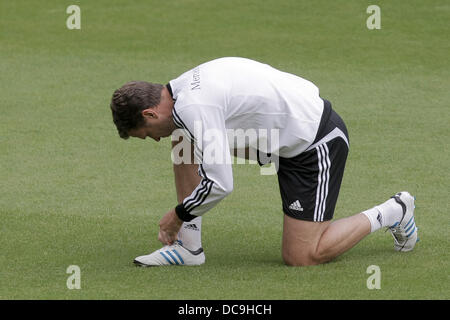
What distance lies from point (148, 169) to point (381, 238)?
2353mm

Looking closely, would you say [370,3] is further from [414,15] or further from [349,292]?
[349,292]

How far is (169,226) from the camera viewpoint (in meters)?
5.14

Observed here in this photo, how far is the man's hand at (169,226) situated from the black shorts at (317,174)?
2.28 ft

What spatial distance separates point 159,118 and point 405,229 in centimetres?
166

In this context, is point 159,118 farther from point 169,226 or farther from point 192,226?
point 192,226

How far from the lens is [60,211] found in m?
6.50

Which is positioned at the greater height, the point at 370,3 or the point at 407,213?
the point at 370,3

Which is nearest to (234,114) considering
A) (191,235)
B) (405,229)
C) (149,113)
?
(149,113)

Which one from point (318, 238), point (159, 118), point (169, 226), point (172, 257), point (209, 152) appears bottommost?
point (172, 257)

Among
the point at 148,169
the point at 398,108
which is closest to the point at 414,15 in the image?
the point at 398,108

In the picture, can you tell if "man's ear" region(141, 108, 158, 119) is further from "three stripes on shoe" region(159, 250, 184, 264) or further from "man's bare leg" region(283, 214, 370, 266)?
"man's bare leg" region(283, 214, 370, 266)

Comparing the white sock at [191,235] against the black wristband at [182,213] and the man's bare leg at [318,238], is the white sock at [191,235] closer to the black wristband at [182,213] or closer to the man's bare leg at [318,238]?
the black wristband at [182,213]

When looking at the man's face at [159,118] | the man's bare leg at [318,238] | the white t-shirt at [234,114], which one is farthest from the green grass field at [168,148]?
the man's face at [159,118]

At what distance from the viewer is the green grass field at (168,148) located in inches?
202
